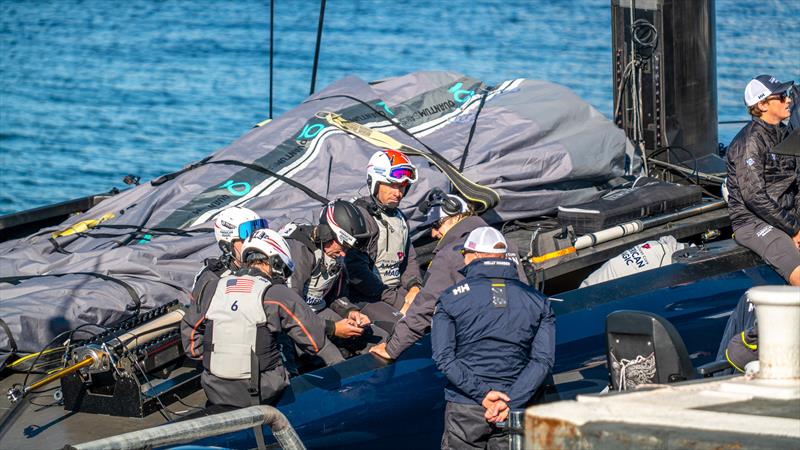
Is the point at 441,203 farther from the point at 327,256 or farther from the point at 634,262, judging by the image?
the point at 634,262

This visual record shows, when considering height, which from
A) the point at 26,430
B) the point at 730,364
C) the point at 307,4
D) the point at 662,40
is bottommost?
the point at 307,4

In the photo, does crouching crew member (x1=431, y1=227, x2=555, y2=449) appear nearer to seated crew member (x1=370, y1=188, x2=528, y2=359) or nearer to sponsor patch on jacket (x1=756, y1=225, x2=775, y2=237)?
seated crew member (x1=370, y1=188, x2=528, y2=359)

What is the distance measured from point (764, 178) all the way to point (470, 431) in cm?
211

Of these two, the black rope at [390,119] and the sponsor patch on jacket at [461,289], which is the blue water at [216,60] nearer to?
the black rope at [390,119]

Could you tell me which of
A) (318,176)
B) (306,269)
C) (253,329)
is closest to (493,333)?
(253,329)

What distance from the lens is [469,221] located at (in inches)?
256

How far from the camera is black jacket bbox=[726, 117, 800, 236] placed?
643 centimetres

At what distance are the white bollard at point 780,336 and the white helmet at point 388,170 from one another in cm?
392

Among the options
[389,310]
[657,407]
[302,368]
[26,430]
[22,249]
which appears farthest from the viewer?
[22,249]

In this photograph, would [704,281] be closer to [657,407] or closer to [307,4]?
[657,407]

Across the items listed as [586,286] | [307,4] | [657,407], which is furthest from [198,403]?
[307,4]

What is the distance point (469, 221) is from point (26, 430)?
7.69 feet

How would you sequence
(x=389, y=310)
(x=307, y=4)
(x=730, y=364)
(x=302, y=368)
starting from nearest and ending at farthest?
(x=730, y=364) → (x=302, y=368) → (x=389, y=310) → (x=307, y=4)

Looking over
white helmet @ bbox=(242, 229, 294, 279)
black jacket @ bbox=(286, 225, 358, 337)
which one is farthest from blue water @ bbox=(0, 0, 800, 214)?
white helmet @ bbox=(242, 229, 294, 279)
